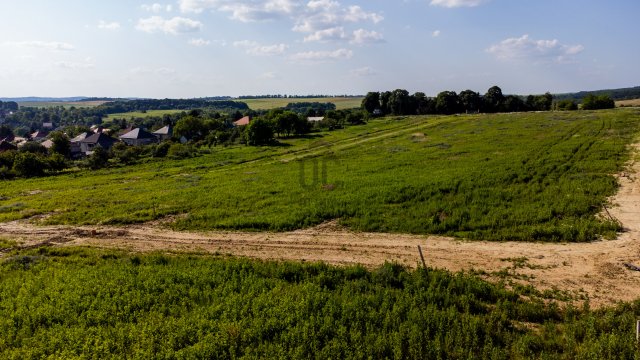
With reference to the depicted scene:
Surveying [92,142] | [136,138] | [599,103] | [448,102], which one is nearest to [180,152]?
[136,138]

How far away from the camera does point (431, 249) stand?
17703 mm

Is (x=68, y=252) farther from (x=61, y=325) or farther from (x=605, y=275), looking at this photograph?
(x=605, y=275)

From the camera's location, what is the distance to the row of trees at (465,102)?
113 meters

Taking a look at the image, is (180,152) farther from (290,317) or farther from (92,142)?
(290,317)

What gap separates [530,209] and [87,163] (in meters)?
57.2

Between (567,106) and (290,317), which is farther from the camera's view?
(567,106)

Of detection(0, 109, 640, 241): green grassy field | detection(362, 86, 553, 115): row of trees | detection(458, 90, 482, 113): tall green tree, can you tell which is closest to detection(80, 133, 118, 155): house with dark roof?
detection(0, 109, 640, 241): green grassy field

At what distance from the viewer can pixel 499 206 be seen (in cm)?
2278

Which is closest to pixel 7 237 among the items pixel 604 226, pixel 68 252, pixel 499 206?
pixel 68 252

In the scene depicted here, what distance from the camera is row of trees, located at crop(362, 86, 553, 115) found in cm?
11306

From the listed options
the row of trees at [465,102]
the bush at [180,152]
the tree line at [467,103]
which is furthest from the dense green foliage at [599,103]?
the bush at [180,152]

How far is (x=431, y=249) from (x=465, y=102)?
106 metres

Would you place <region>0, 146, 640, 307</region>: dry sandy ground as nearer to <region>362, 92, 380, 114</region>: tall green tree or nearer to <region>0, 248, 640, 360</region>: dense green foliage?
<region>0, 248, 640, 360</region>: dense green foliage

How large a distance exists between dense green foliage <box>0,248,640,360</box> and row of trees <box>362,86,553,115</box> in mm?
109452
